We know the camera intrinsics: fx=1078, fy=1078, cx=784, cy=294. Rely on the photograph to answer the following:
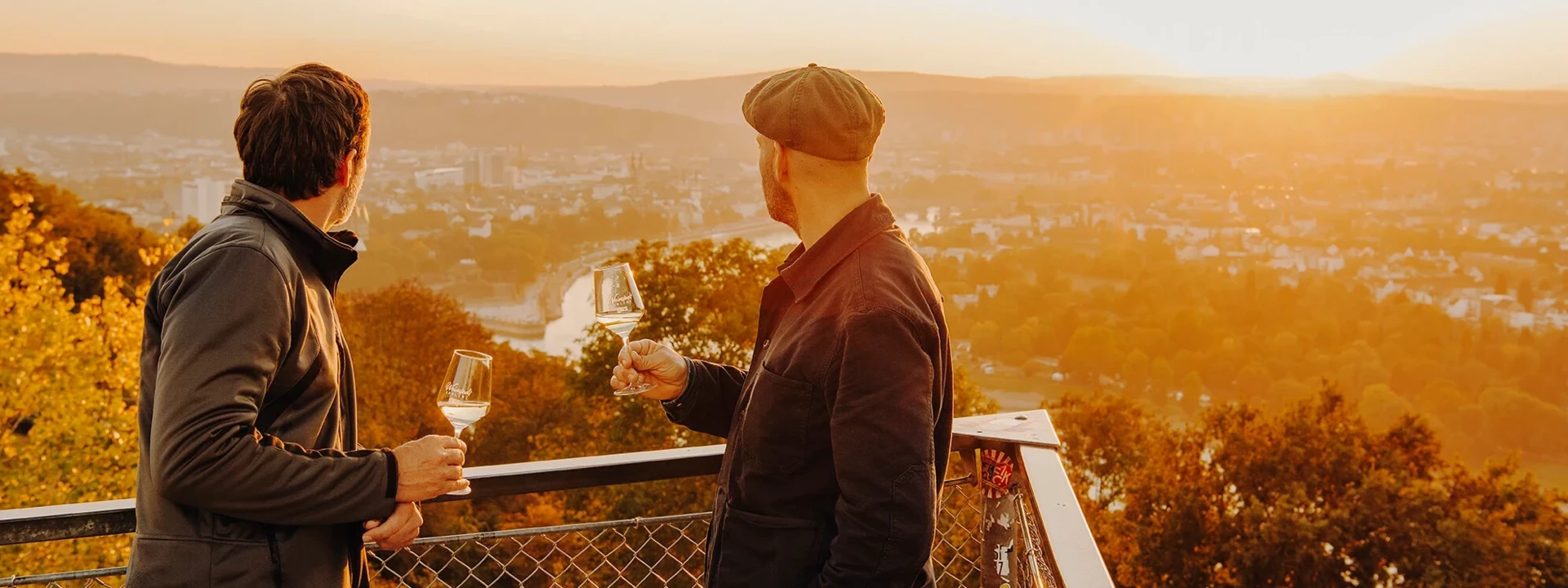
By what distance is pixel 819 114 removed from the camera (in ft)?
6.50

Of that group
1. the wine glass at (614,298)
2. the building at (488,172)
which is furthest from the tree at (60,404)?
the building at (488,172)

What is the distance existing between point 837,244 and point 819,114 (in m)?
0.24

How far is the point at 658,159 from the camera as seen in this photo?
8006 centimetres

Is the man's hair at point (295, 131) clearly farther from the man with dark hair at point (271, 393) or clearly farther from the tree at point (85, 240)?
the tree at point (85, 240)

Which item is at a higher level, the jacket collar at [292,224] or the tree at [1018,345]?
the jacket collar at [292,224]

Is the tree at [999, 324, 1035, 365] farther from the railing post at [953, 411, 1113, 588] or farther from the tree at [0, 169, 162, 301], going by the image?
the railing post at [953, 411, 1113, 588]

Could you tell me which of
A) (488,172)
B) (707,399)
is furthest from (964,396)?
(488,172)

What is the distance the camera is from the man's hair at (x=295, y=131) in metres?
1.90

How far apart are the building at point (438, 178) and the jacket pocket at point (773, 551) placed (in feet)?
234

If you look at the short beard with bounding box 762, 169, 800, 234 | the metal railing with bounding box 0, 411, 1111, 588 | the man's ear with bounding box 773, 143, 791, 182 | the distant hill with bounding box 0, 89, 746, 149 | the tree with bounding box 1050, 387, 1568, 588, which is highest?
the man's ear with bounding box 773, 143, 791, 182

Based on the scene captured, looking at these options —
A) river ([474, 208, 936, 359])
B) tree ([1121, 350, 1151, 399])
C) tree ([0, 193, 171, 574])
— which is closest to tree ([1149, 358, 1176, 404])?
tree ([1121, 350, 1151, 399])

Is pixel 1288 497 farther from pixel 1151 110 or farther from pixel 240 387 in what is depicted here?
pixel 1151 110

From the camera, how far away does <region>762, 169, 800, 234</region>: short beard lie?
7.00 feet

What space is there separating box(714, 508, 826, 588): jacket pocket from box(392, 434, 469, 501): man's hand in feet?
1.76
